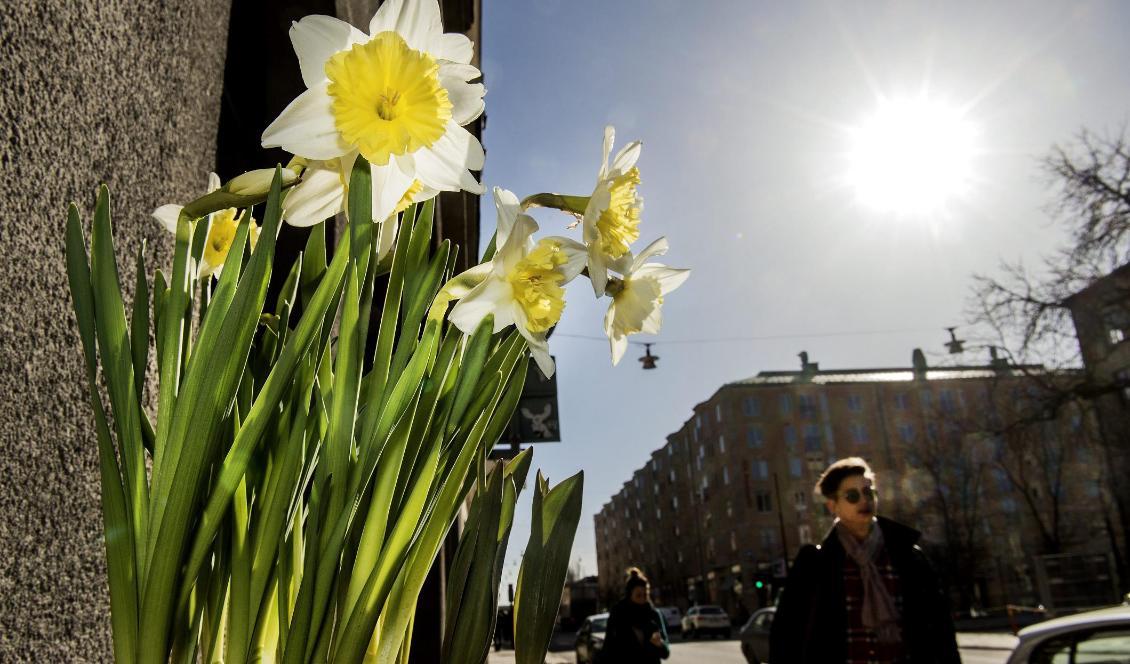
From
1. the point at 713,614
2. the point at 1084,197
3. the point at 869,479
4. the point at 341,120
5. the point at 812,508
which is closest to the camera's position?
the point at 341,120

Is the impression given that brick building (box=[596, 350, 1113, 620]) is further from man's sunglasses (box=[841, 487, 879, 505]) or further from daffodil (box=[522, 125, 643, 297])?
daffodil (box=[522, 125, 643, 297])

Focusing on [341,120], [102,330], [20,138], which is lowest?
[102,330]

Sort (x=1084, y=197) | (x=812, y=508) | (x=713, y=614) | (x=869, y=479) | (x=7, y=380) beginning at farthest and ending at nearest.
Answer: (x=812, y=508) < (x=713, y=614) < (x=1084, y=197) < (x=869, y=479) < (x=7, y=380)

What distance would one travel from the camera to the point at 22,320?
815 mm

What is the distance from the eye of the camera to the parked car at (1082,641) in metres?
2.97

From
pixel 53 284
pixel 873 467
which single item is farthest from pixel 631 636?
pixel 873 467

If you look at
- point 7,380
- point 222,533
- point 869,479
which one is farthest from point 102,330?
Answer: point 869,479

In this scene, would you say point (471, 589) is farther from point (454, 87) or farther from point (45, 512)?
point (45, 512)

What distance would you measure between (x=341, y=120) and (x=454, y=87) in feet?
0.34

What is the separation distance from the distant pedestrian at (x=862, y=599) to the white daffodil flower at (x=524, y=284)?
2.38m

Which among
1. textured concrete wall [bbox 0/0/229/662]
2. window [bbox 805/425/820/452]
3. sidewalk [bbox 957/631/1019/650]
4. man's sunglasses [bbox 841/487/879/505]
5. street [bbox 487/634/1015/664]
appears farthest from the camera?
window [bbox 805/425/820/452]

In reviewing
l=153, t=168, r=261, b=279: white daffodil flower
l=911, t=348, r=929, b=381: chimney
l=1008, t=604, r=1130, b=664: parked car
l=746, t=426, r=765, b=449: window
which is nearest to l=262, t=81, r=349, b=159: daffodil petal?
l=153, t=168, r=261, b=279: white daffodil flower

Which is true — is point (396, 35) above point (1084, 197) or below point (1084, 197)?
below

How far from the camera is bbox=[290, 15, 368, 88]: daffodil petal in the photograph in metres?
0.59
